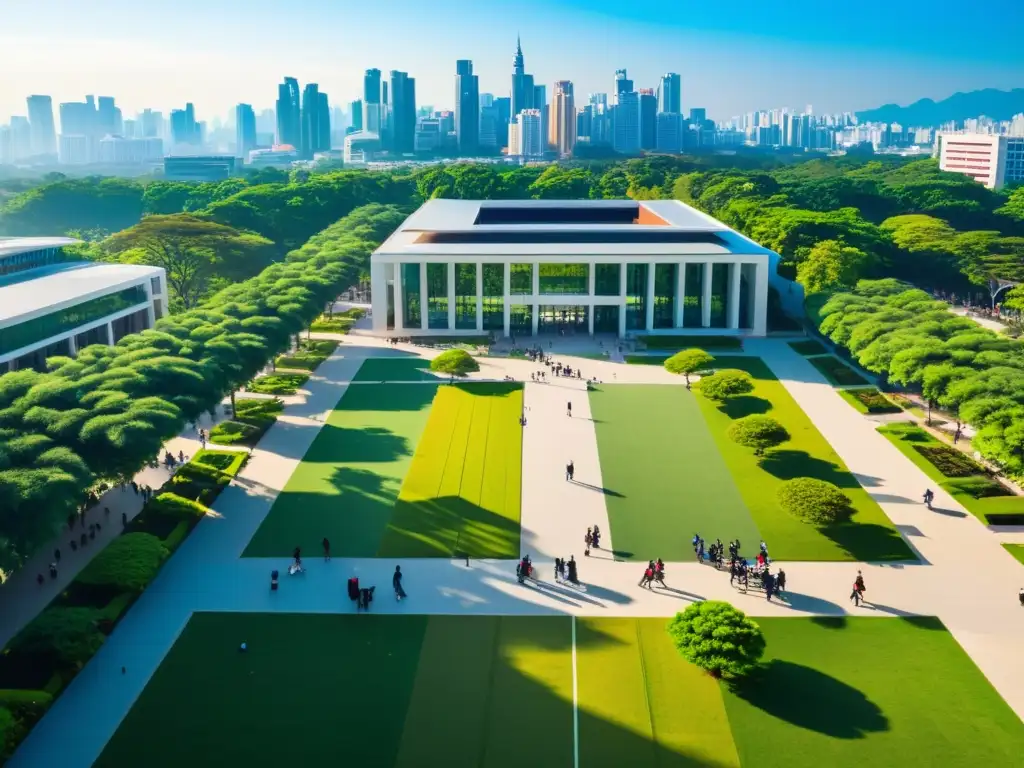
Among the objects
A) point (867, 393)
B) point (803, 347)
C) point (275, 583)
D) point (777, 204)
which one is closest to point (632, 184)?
point (777, 204)

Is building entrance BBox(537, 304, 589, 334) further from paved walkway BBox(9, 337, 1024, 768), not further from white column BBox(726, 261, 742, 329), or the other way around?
paved walkway BBox(9, 337, 1024, 768)

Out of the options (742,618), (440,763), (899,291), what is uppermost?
(899,291)

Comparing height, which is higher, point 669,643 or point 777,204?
point 777,204

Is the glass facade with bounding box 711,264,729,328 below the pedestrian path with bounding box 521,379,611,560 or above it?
above

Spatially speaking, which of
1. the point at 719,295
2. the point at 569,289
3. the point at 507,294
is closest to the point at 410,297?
the point at 507,294

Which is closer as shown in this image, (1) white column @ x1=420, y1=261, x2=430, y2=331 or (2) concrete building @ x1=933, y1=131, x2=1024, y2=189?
(1) white column @ x1=420, y1=261, x2=430, y2=331

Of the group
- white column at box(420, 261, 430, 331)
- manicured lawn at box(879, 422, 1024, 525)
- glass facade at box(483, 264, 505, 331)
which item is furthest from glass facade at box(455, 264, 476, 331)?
manicured lawn at box(879, 422, 1024, 525)

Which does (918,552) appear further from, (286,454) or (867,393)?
(286,454)

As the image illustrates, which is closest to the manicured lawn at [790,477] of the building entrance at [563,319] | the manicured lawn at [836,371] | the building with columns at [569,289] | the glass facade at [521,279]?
the manicured lawn at [836,371]
